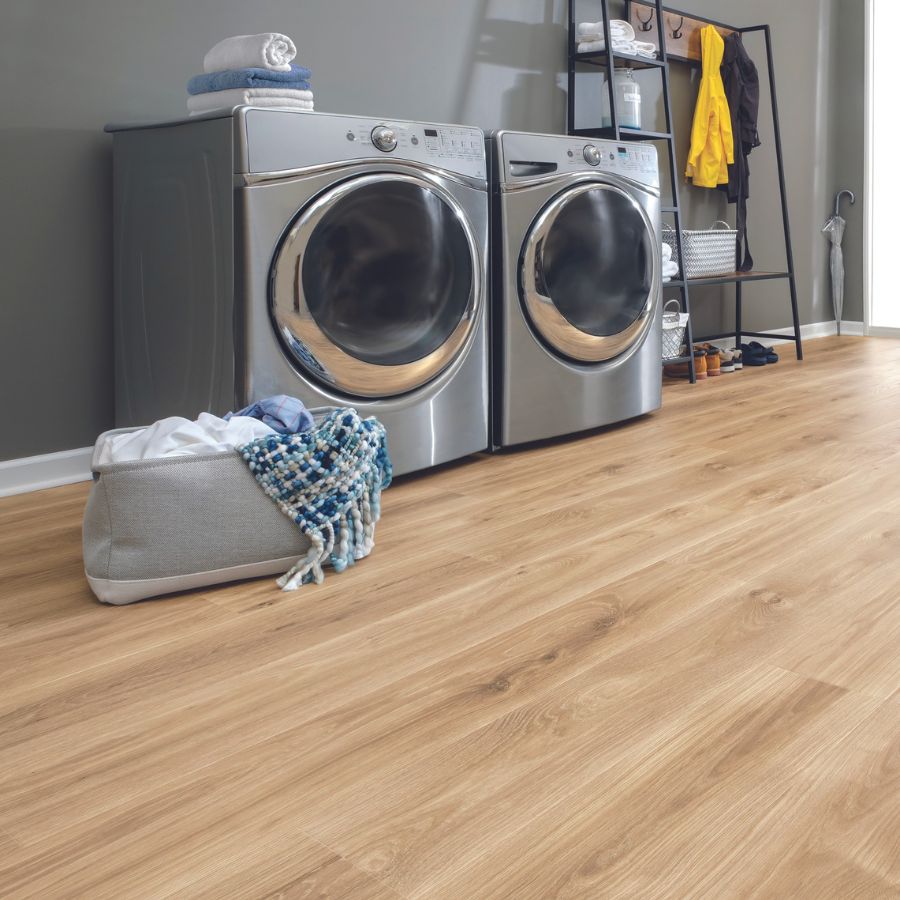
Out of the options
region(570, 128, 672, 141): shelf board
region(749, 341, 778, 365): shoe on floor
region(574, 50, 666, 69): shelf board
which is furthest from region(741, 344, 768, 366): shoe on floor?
region(574, 50, 666, 69): shelf board

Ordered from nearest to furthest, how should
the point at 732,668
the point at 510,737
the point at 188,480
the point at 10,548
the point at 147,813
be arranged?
the point at 147,813
the point at 510,737
the point at 732,668
the point at 188,480
the point at 10,548

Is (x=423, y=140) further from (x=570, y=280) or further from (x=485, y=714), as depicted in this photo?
(x=485, y=714)

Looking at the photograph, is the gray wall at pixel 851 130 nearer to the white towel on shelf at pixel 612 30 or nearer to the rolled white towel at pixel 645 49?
the rolled white towel at pixel 645 49

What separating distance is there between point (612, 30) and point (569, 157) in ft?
3.46

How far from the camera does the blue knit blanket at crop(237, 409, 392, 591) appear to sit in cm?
146

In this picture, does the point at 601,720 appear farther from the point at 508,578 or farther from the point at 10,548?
the point at 10,548

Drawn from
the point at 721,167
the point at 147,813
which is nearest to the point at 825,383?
the point at 721,167

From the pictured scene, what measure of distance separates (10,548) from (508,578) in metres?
0.87

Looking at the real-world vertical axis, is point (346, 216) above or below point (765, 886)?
above

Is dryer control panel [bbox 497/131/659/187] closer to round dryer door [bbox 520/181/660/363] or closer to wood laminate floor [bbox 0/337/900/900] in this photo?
round dryer door [bbox 520/181/660/363]

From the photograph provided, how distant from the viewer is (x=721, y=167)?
382 centimetres

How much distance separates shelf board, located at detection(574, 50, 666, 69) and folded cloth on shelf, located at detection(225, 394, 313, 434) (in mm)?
2030

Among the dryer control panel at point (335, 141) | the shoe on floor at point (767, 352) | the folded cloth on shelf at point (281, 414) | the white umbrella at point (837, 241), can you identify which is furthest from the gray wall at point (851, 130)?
the folded cloth on shelf at point (281, 414)

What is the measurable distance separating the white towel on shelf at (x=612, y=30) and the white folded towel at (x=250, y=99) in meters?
1.55
